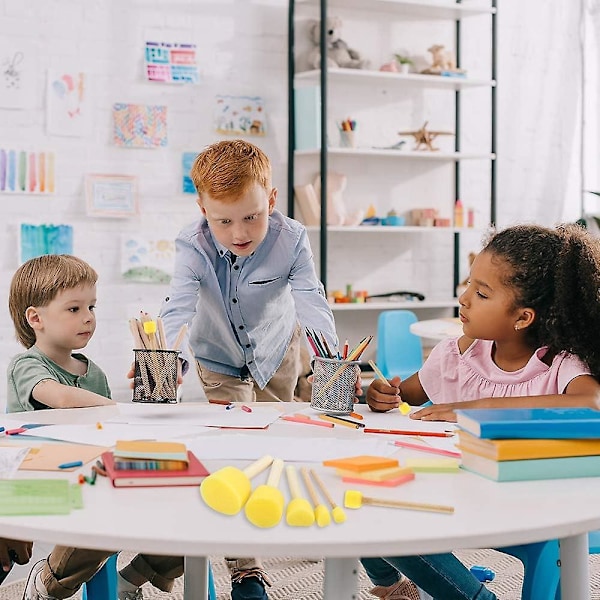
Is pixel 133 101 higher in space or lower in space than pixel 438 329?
higher

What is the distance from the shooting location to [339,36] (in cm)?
462

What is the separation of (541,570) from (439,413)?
311 mm

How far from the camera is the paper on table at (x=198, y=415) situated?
5.09 feet

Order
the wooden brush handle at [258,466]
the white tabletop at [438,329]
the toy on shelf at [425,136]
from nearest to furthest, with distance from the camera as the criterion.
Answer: the wooden brush handle at [258,466]
the white tabletop at [438,329]
the toy on shelf at [425,136]

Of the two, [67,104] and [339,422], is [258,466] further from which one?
[67,104]

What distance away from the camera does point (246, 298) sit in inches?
95.6

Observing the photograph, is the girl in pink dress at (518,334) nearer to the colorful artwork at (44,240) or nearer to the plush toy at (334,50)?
the colorful artwork at (44,240)

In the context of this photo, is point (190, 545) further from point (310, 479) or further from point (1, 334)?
point (1, 334)

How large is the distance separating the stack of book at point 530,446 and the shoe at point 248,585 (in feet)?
3.47

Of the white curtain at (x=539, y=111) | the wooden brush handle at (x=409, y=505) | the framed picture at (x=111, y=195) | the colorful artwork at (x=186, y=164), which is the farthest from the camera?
the white curtain at (x=539, y=111)

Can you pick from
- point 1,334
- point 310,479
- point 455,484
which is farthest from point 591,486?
point 1,334

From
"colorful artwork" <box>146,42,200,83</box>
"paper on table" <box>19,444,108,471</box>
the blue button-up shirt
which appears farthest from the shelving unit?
"paper on table" <box>19,444,108,471</box>

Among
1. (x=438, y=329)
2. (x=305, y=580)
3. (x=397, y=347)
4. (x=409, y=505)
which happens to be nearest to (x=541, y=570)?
(x=409, y=505)

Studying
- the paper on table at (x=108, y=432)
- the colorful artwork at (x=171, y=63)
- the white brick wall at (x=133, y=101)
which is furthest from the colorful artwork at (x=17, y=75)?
the paper on table at (x=108, y=432)
